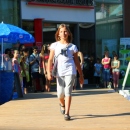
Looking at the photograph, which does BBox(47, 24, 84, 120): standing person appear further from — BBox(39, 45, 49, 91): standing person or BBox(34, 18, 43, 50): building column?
BBox(34, 18, 43, 50): building column

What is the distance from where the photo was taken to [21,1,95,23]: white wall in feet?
59.7

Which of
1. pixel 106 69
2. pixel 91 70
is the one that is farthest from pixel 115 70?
pixel 91 70

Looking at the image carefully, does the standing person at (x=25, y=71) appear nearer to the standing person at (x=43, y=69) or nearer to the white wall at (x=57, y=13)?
the standing person at (x=43, y=69)

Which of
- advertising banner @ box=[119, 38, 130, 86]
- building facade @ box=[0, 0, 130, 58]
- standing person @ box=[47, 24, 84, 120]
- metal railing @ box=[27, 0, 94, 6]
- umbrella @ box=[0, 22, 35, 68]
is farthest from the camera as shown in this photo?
advertising banner @ box=[119, 38, 130, 86]

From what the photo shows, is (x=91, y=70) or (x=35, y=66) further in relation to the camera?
(x=91, y=70)

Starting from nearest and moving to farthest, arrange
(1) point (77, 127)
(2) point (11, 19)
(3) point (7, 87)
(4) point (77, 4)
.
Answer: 1. (1) point (77, 127)
2. (3) point (7, 87)
3. (2) point (11, 19)
4. (4) point (77, 4)

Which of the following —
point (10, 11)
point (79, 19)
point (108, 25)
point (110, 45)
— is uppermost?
point (10, 11)

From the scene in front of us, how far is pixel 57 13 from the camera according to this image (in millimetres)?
19141

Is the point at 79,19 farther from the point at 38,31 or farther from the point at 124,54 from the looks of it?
the point at 124,54

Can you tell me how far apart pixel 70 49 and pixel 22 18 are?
409 inches

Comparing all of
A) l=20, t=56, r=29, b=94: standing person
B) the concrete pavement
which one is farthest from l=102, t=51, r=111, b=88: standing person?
the concrete pavement

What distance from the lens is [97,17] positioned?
20.3 meters

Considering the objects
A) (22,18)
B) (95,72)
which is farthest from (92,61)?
(22,18)

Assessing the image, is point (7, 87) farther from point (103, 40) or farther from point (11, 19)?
point (103, 40)
